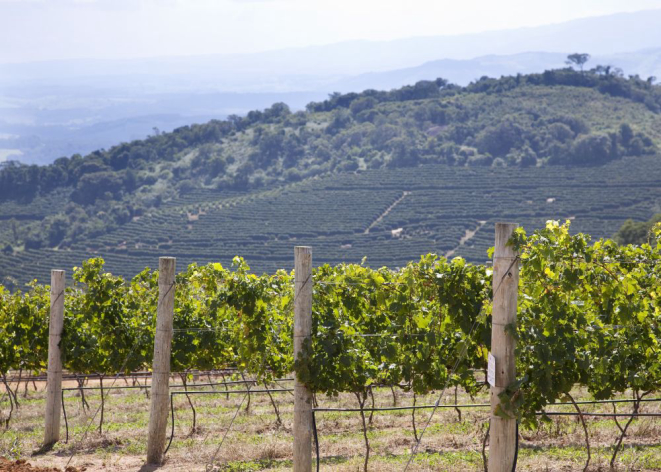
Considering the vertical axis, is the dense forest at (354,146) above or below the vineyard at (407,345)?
above

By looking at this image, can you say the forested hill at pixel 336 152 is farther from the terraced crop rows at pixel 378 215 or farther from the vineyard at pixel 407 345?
the vineyard at pixel 407 345

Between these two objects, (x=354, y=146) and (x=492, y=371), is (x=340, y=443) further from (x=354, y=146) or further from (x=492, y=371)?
(x=354, y=146)

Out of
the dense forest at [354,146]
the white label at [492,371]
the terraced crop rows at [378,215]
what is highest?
the dense forest at [354,146]

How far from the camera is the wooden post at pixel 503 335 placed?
5.55 meters

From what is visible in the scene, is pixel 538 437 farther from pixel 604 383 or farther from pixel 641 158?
pixel 641 158

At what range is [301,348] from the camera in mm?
6805

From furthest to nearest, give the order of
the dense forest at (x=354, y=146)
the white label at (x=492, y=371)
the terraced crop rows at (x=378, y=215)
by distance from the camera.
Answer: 1. the dense forest at (x=354, y=146)
2. the terraced crop rows at (x=378, y=215)
3. the white label at (x=492, y=371)

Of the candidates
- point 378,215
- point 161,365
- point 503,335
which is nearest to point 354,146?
point 378,215

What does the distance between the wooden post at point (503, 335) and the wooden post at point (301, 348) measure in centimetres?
174

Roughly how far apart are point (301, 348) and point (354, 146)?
346 feet

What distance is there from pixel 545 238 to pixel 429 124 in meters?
110

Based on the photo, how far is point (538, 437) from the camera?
342 inches

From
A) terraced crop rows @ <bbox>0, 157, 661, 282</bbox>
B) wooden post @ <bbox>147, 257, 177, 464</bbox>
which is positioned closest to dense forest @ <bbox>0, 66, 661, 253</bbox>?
terraced crop rows @ <bbox>0, 157, 661, 282</bbox>

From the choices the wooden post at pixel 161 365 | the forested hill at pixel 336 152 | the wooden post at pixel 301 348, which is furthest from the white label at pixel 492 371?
the forested hill at pixel 336 152
